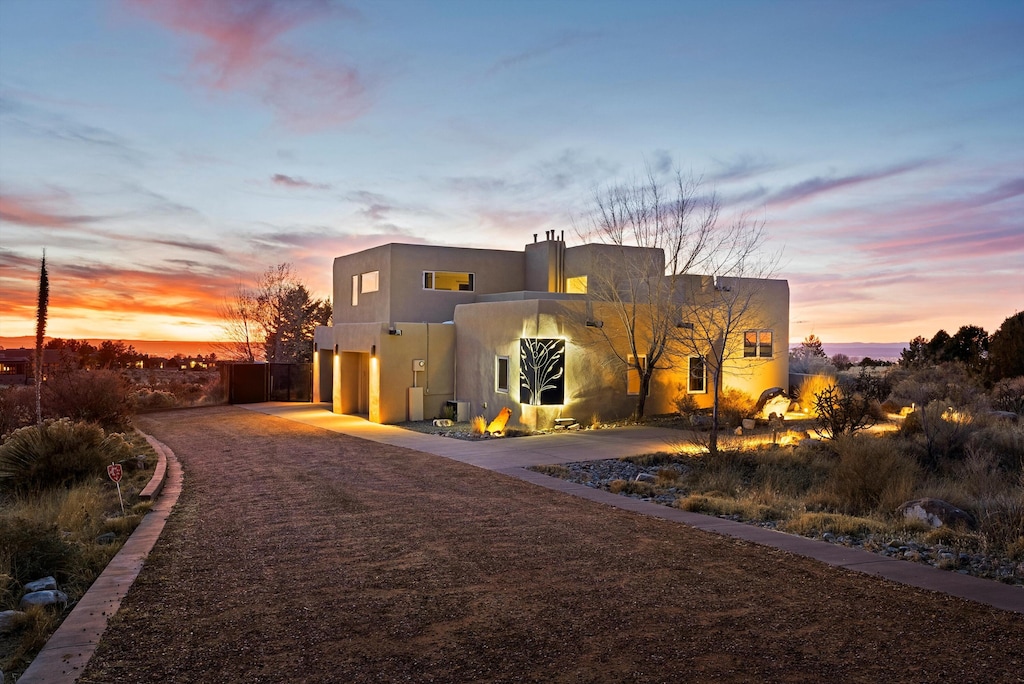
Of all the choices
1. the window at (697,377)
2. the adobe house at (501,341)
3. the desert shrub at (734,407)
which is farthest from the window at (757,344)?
the window at (697,377)

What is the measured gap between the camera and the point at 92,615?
509 cm

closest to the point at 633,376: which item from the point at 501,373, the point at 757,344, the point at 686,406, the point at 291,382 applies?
the point at 686,406

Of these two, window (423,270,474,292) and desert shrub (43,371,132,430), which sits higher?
window (423,270,474,292)

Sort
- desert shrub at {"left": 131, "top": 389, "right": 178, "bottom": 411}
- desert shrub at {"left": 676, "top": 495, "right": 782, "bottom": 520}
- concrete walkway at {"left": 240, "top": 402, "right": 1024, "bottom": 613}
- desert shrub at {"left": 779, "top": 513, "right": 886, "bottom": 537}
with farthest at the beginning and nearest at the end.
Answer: desert shrub at {"left": 131, "top": 389, "right": 178, "bottom": 411} < desert shrub at {"left": 676, "top": 495, "right": 782, "bottom": 520} < desert shrub at {"left": 779, "top": 513, "right": 886, "bottom": 537} < concrete walkway at {"left": 240, "top": 402, "right": 1024, "bottom": 613}

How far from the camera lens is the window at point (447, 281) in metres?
24.5

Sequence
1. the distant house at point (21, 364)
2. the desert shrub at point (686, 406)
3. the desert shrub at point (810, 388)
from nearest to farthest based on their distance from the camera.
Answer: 1. the desert shrub at point (686, 406)
2. the distant house at point (21, 364)
3. the desert shrub at point (810, 388)

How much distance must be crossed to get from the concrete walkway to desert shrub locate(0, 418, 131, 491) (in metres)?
5.92

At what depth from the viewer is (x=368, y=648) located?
4.48 metres

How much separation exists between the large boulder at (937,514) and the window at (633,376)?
1151cm

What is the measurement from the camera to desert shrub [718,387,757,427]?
19.6 meters

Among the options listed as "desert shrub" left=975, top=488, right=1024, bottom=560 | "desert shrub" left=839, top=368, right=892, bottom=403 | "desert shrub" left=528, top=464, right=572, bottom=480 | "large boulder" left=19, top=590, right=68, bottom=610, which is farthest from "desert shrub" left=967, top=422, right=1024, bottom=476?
"large boulder" left=19, top=590, right=68, bottom=610

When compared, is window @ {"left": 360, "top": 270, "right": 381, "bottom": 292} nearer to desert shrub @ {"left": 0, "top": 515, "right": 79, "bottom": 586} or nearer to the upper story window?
the upper story window

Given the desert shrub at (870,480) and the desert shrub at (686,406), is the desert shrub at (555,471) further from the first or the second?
the desert shrub at (686,406)

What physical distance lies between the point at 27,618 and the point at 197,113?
13385mm
